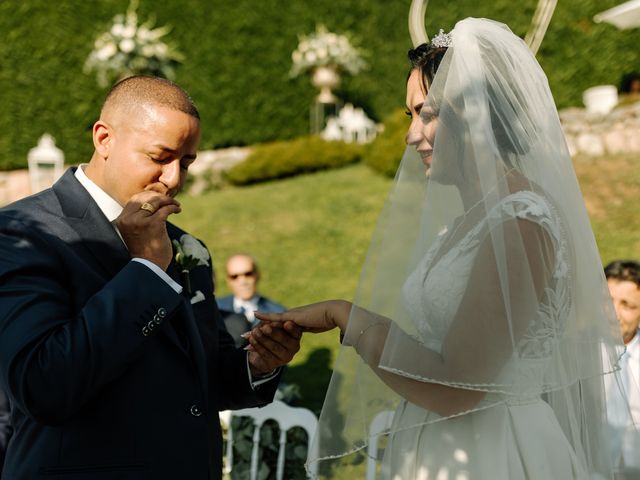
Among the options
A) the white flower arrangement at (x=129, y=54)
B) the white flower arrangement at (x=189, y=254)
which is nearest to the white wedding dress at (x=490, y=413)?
the white flower arrangement at (x=189, y=254)

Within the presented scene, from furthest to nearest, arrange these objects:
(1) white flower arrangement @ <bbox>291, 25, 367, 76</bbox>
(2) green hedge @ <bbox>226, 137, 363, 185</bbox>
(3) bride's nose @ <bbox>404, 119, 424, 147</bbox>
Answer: (1) white flower arrangement @ <bbox>291, 25, 367, 76</bbox>, (2) green hedge @ <bbox>226, 137, 363, 185</bbox>, (3) bride's nose @ <bbox>404, 119, 424, 147</bbox>

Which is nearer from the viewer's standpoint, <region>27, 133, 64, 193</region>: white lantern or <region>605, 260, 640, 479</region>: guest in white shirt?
<region>605, 260, 640, 479</region>: guest in white shirt

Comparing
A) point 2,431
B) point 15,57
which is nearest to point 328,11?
point 15,57

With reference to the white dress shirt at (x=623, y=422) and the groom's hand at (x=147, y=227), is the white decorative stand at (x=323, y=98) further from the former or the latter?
the groom's hand at (x=147, y=227)

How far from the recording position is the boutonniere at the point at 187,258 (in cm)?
257

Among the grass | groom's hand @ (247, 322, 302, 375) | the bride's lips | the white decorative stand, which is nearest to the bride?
the bride's lips

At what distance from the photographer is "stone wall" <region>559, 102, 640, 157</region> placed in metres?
11.5

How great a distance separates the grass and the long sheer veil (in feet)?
15.2

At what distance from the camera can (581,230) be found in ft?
7.95

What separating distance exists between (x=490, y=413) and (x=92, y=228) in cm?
141

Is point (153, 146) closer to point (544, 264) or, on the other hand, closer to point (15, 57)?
point (544, 264)

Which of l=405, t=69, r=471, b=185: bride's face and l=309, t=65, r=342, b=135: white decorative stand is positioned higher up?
l=309, t=65, r=342, b=135: white decorative stand

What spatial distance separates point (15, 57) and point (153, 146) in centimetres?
1271

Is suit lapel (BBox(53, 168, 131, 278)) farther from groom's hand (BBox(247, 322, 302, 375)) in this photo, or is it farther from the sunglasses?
the sunglasses
